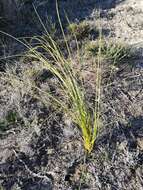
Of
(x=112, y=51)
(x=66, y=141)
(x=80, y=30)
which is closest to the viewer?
(x=66, y=141)

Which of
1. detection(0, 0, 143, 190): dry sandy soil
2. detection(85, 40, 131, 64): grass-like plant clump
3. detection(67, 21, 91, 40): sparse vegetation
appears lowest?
detection(0, 0, 143, 190): dry sandy soil

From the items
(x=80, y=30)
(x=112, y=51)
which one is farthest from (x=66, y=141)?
(x=80, y=30)

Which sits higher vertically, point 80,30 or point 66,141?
point 80,30

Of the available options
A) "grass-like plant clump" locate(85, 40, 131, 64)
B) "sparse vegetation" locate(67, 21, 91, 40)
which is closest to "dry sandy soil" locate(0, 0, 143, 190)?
"grass-like plant clump" locate(85, 40, 131, 64)

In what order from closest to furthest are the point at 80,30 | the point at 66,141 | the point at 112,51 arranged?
the point at 66,141 < the point at 112,51 < the point at 80,30

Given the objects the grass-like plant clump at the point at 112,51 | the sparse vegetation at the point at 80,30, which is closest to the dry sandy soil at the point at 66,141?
the grass-like plant clump at the point at 112,51

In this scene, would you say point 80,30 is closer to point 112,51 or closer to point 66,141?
point 112,51

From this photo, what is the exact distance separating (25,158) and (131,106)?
100 cm

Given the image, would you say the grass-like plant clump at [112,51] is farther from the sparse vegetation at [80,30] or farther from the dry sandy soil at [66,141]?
the sparse vegetation at [80,30]

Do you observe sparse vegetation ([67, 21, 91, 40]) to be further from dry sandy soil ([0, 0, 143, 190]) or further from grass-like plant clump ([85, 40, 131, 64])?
dry sandy soil ([0, 0, 143, 190])

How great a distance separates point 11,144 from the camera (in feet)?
9.86

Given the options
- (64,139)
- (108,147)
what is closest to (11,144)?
(64,139)

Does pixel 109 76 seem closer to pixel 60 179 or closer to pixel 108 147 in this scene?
pixel 108 147

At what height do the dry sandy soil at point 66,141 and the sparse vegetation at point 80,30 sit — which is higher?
the sparse vegetation at point 80,30
